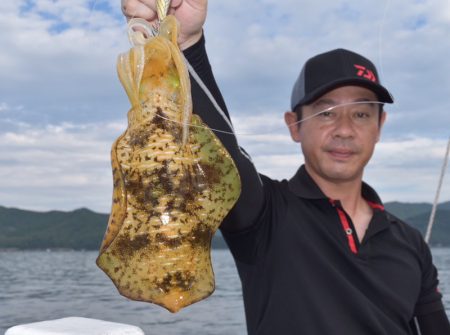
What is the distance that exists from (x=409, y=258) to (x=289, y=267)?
85 centimetres

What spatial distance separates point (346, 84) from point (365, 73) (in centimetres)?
16

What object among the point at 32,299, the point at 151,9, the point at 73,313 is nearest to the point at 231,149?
the point at 151,9

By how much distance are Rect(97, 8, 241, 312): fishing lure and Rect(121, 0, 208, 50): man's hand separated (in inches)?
5.6

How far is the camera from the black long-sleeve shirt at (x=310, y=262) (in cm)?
280

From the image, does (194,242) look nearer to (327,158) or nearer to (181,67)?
(181,67)

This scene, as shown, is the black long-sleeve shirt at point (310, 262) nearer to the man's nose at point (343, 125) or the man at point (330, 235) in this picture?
the man at point (330, 235)

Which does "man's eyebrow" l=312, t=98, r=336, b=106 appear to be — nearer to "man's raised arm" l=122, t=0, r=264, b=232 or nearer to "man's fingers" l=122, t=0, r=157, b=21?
"man's raised arm" l=122, t=0, r=264, b=232

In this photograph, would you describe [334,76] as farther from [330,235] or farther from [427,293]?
[427,293]

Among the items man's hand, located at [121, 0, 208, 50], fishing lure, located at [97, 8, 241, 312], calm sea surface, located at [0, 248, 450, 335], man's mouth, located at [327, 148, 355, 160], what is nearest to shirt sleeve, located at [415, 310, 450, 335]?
man's mouth, located at [327, 148, 355, 160]

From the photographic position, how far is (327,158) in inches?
125

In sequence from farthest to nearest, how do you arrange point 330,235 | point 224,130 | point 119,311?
1. point 119,311
2. point 330,235
3. point 224,130

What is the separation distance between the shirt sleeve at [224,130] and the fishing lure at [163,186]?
183mm

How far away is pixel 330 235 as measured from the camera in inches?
120

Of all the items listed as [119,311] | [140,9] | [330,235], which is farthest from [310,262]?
[119,311]
